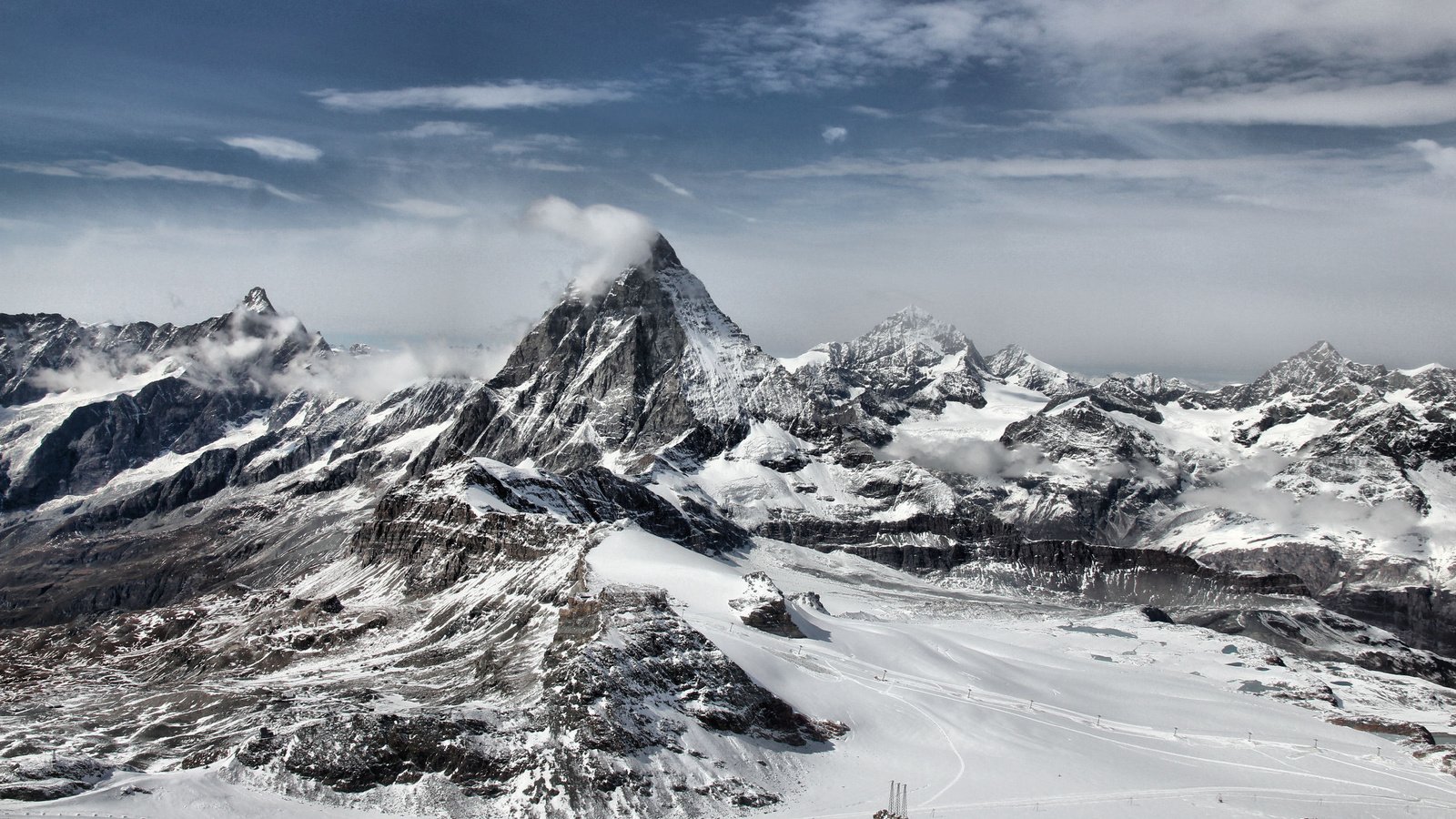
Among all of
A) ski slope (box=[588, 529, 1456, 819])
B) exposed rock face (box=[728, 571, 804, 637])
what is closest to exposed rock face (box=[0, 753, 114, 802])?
ski slope (box=[588, 529, 1456, 819])

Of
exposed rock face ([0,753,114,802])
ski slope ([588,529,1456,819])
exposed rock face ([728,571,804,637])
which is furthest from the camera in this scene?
exposed rock face ([728,571,804,637])

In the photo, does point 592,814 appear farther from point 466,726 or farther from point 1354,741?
point 1354,741

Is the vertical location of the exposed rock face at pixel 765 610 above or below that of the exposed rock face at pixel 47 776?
above

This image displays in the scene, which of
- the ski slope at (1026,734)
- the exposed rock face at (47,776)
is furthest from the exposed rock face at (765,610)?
the exposed rock face at (47,776)

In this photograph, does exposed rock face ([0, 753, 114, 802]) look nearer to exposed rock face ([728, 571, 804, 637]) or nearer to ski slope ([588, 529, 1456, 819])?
ski slope ([588, 529, 1456, 819])

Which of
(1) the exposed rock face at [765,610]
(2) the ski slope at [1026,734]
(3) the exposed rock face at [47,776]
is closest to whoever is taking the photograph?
(3) the exposed rock face at [47,776]

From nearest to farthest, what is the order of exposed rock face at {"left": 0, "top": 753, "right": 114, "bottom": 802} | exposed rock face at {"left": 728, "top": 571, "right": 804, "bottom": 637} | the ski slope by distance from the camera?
exposed rock face at {"left": 0, "top": 753, "right": 114, "bottom": 802}, the ski slope, exposed rock face at {"left": 728, "top": 571, "right": 804, "bottom": 637}

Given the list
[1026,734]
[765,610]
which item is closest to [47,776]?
[765,610]

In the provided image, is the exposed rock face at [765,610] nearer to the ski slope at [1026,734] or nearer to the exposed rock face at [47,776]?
the ski slope at [1026,734]

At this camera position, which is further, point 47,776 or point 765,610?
point 765,610

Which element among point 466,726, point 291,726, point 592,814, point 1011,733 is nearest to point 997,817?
point 1011,733

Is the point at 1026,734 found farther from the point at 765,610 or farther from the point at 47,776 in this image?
the point at 47,776
